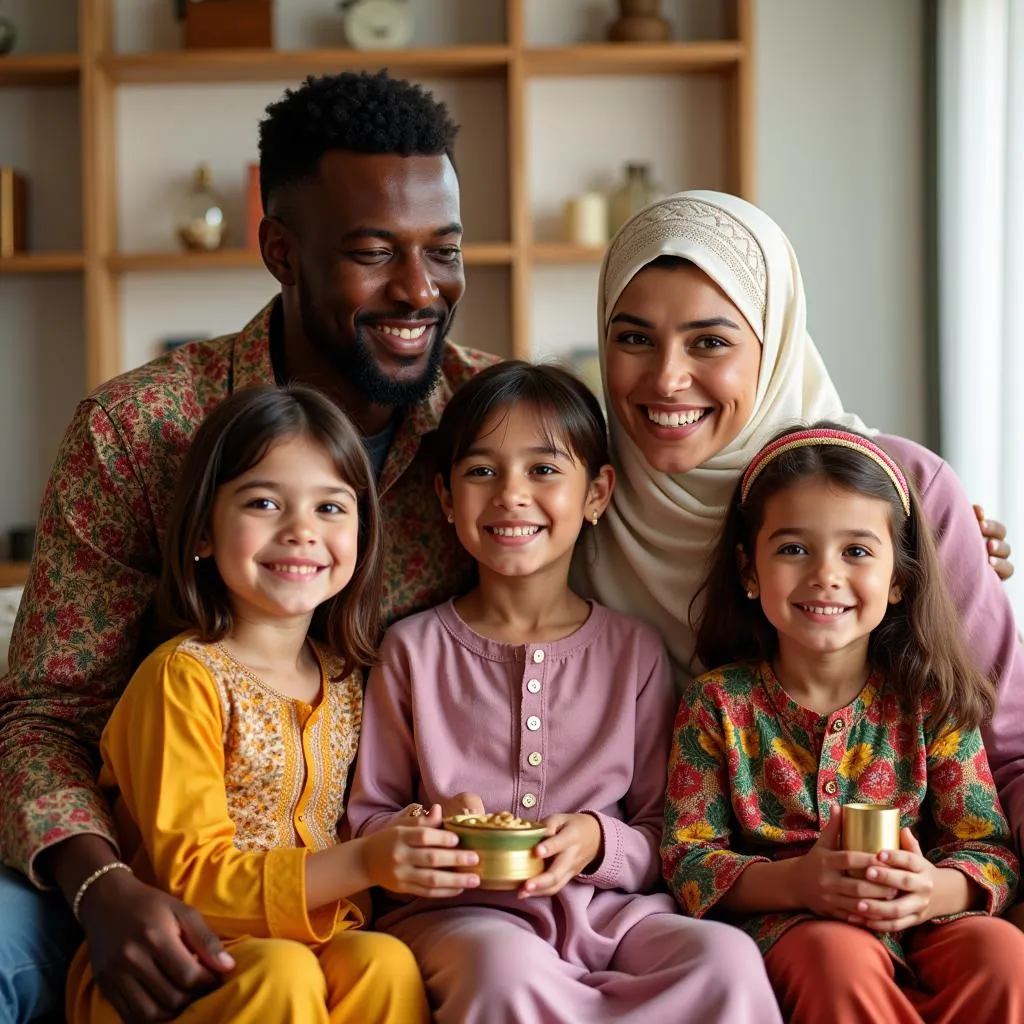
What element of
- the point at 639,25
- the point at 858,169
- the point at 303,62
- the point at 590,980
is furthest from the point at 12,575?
the point at 590,980

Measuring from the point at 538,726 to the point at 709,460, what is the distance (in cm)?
57

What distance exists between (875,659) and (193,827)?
104 cm

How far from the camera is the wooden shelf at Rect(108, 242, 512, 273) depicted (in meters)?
4.83

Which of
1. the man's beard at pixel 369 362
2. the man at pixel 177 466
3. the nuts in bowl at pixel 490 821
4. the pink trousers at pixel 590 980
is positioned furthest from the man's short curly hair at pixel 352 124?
the pink trousers at pixel 590 980

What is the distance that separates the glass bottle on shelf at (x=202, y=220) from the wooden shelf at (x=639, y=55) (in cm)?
123

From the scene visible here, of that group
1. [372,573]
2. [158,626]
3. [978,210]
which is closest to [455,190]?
[372,573]

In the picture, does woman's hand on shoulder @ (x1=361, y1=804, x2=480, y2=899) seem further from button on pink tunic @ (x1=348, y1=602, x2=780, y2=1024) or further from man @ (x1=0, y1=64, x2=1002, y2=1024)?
man @ (x1=0, y1=64, x2=1002, y2=1024)

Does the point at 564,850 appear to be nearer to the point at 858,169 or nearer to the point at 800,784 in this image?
the point at 800,784

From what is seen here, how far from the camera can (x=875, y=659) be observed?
213 centimetres

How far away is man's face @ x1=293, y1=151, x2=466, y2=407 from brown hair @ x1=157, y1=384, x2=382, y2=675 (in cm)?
33

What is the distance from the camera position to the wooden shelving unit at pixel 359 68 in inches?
188

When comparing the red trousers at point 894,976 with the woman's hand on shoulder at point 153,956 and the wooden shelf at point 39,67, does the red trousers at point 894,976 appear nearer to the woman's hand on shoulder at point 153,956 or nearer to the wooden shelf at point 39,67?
the woman's hand on shoulder at point 153,956

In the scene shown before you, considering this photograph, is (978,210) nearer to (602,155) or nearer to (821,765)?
(602,155)

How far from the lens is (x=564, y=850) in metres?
1.90
